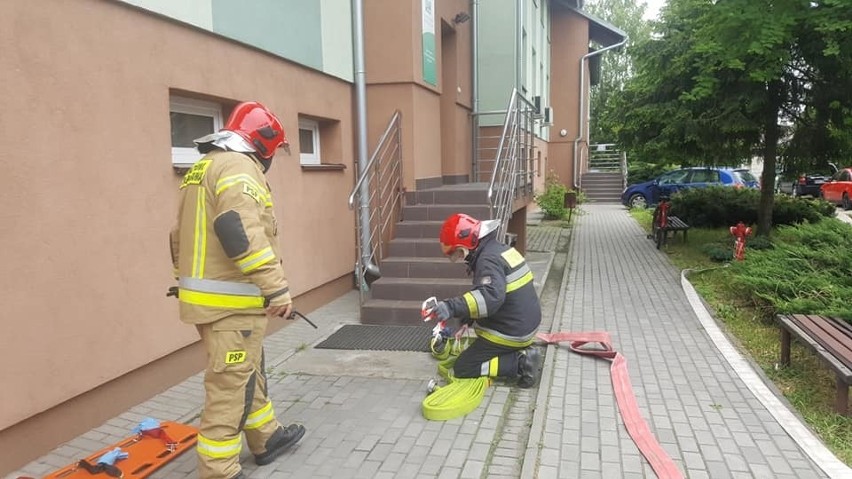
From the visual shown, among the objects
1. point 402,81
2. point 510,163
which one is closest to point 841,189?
point 510,163

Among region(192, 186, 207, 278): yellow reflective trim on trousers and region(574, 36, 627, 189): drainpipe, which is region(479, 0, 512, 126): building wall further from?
region(574, 36, 627, 189): drainpipe

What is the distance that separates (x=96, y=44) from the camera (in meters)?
3.99

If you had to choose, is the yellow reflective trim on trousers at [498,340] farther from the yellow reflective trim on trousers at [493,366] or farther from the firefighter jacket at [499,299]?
the yellow reflective trim on trousers at [493,366]

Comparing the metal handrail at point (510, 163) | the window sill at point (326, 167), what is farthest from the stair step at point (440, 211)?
the window sill at point (326, 167)

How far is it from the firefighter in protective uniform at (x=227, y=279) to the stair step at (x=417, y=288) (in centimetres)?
341

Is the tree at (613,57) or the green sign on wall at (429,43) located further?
the tree at (613,57)

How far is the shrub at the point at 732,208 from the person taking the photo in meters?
13.2

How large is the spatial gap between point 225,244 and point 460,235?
1.86 m

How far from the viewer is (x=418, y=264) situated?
22.5ft

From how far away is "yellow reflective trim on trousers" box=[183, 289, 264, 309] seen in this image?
304 cm

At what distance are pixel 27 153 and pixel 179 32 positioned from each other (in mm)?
1724

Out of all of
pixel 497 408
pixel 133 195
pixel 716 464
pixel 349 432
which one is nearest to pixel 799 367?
pixel 716 464

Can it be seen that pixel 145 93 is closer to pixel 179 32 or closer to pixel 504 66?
pixel 179 32

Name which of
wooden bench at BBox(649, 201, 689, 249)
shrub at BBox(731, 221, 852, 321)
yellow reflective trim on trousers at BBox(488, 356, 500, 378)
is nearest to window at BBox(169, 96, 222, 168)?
yellow reflective trim on trousers at BBox(488, 356, 500, 378)
